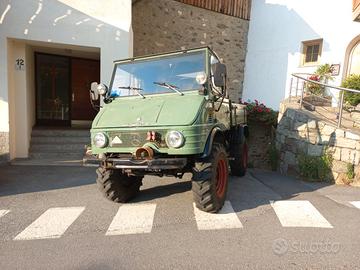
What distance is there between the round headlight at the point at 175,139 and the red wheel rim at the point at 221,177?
91cm

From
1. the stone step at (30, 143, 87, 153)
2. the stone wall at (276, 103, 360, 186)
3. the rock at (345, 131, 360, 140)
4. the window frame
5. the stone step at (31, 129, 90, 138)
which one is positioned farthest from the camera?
the window frame

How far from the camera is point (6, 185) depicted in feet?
18.4

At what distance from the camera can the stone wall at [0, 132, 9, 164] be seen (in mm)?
7200

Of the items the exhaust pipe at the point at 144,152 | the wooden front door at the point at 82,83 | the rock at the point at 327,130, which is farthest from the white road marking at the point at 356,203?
the wooden front door at the point at 82,83

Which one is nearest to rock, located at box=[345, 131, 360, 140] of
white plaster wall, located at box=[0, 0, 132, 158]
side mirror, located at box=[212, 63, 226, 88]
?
side mirror, located at box=[212, 63, 226, 88]

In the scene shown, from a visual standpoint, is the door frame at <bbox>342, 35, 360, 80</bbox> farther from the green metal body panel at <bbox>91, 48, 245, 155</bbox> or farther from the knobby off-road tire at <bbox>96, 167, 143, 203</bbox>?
the knobby off-road tire at <bbox>96, 167, 143, 203</bbox>

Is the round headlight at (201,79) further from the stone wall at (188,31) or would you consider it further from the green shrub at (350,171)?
the stone wall at (188,31)

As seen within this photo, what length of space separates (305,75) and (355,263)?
929 cm

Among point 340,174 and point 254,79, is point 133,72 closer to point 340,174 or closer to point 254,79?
point 340,174

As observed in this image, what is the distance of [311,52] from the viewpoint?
36.6 feet

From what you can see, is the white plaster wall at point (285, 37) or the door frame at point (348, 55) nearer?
the door frame at point (348, 55)

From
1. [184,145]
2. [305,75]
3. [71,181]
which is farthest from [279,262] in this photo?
[305,75]

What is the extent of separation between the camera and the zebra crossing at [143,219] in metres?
3.59

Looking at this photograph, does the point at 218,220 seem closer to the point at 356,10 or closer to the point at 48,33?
the point at 48,33
